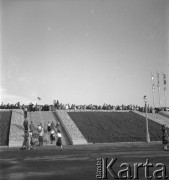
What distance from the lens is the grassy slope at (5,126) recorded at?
27.2 m

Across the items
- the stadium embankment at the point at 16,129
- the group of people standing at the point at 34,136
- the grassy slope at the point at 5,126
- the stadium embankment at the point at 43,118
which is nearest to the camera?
the group of people standing at the point at 34,136

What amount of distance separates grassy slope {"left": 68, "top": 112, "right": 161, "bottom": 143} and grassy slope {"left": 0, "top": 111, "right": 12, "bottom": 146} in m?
7.73

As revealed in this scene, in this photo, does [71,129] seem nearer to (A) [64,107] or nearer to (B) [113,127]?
(B) [113,127]

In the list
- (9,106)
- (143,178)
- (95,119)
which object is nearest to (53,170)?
(143,178)

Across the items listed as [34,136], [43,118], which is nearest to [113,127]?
[43,118]

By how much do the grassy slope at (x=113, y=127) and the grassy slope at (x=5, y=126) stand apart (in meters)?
7.73

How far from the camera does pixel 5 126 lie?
104 ft

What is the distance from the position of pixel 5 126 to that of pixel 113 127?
11925mm

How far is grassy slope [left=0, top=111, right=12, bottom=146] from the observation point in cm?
2721

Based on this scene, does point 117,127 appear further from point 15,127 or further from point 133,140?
point 15,127

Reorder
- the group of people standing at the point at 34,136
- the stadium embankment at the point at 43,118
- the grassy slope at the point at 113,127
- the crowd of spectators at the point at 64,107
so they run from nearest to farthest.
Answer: the group of people standing at the point at 34,136
the grassy slope at the point at 113,127
the stadium embankment at the point at 43,118
the crowd of spectators at the point at 64,107

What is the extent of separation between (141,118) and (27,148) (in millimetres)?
21022

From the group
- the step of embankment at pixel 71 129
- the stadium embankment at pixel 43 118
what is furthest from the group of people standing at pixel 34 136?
the stadium embankment at pixel 43 118

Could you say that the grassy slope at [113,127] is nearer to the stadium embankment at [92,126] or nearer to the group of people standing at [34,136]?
the stadium embankment at [92,126]
